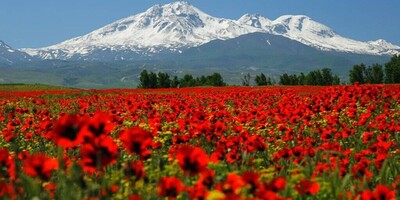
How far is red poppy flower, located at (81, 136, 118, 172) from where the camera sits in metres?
3.03

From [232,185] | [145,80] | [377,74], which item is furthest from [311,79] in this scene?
[232,185]

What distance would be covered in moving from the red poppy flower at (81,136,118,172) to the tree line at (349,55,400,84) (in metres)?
101

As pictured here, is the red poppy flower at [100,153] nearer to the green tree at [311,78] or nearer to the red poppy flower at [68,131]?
the red poppy flower at [68,131]

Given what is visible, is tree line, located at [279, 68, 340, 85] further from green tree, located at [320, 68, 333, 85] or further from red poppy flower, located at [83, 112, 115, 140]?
red poppy flower, located at [83, 112, 115, 140]

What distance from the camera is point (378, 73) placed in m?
109

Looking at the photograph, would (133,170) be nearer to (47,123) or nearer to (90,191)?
(90,191)

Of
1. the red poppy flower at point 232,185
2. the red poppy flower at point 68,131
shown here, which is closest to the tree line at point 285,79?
the red poppy flower at point 232,185

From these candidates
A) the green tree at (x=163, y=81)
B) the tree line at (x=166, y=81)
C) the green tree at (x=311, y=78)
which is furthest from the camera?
the green tree at (x=311, y=78)

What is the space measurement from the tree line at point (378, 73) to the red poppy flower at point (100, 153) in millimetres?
101454

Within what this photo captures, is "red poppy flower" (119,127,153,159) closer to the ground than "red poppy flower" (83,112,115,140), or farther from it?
closer to the ground

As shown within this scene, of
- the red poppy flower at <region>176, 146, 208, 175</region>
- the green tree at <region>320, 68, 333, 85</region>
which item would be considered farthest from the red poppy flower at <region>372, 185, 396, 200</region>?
the green tree at <region>320, 68, 333, 85</region>

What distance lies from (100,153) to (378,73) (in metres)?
113

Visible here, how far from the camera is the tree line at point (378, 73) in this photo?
99.6 meters

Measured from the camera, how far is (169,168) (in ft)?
14.2
